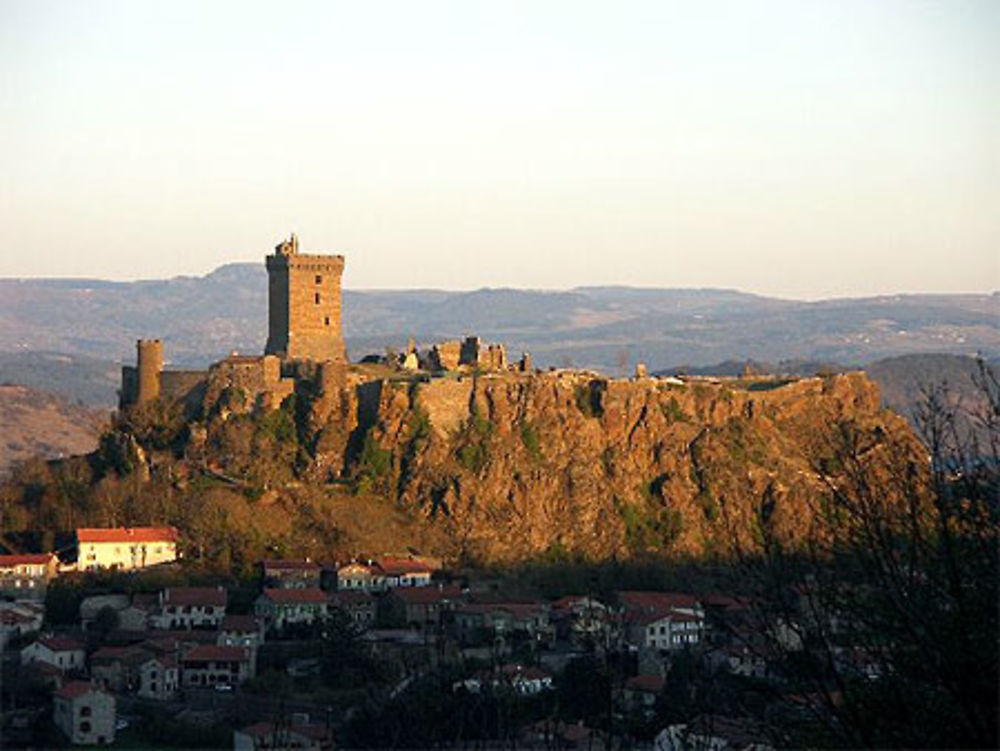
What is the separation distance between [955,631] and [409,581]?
29.7 m

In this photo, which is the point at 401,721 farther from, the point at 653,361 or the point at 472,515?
the point at 653,361

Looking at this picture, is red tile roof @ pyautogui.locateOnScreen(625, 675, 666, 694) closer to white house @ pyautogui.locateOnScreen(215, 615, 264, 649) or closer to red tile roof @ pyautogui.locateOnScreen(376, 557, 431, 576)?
white house @ pyautogui.locateOnScreen(215, 615, 264, 649)

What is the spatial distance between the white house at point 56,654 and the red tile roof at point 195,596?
9.61ft

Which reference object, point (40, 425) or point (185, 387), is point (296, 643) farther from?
point (40, 425)

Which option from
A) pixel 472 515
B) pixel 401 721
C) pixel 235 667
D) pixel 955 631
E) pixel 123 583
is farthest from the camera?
pixel 472 515

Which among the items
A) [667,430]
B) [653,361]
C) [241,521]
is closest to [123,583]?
[241,521]

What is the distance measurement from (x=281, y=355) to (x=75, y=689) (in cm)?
1543

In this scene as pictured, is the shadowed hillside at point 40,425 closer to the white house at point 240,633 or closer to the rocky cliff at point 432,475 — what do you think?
the rocky cliff at point 432,475

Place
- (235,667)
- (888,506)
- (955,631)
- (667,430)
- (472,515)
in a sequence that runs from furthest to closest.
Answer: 1. (667,430)
2. (472,515)
3. (235,667)
4. (888,506)
5. (955,631)

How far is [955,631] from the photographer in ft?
37.7

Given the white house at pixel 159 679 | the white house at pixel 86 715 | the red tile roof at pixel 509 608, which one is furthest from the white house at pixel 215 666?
the red tile roof at pixel 509 608

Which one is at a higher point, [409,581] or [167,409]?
[167,409]

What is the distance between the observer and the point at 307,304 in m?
47.2

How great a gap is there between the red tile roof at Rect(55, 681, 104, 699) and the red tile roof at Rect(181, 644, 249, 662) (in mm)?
2500
